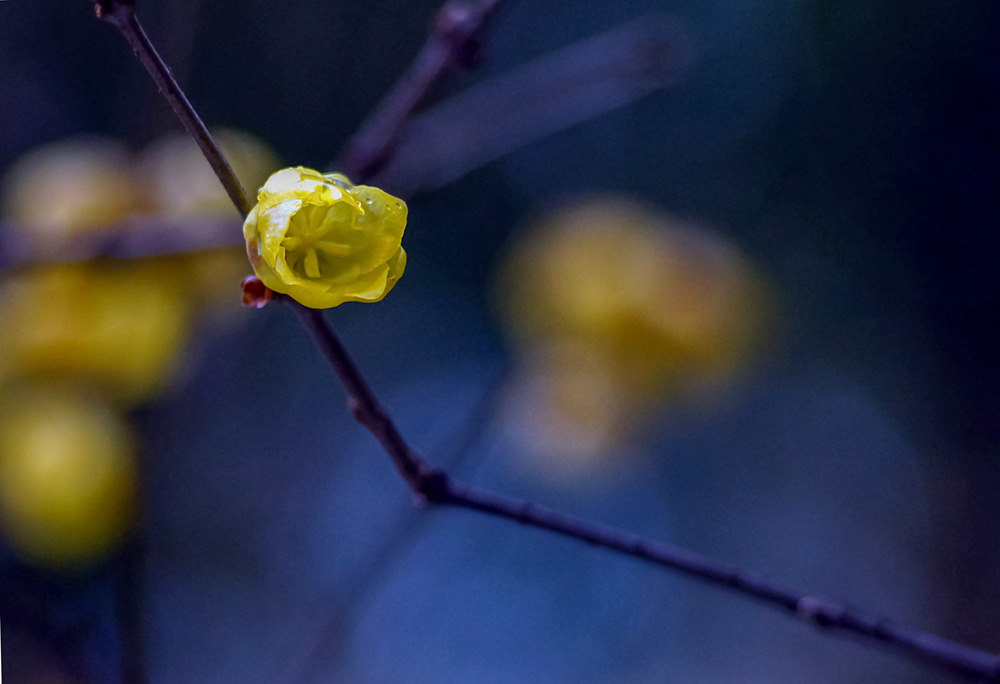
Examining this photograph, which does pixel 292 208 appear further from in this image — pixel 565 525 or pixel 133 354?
pixel 133 354

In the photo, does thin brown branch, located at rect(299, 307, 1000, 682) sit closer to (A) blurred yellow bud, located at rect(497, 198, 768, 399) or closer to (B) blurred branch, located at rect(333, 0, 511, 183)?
(B) blurred branch, located at rect(333, 0, 511, 183)

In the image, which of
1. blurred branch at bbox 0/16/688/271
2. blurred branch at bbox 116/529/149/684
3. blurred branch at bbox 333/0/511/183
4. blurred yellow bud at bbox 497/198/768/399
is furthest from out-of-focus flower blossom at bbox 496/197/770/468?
blurred branch at bbox 116/529/149/684

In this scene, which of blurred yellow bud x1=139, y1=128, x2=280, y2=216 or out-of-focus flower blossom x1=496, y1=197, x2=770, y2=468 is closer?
blurred yellow bud x1=139, y1=128, x2=280, y2=216

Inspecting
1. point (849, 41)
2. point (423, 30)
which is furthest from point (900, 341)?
point (423, 30)

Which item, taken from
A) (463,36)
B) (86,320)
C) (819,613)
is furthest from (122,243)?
(819,613)

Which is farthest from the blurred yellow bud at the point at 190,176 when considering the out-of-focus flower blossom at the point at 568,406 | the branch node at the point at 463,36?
the out-of-focus flower blossom at the point at 568,406

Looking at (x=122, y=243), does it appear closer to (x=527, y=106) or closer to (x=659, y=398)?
(x=527, y=106)

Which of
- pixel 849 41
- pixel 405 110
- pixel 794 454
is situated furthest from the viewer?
pixel 794 454

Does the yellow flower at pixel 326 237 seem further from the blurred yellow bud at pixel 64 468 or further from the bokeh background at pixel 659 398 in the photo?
the bokeh background at pixel 659 398
